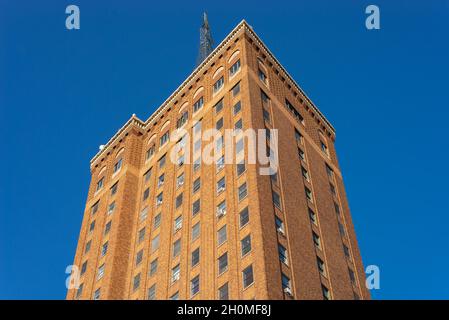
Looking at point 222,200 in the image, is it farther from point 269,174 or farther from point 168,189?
point 168,189

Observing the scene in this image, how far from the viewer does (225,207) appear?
48062 mm

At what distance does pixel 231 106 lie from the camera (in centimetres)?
5703

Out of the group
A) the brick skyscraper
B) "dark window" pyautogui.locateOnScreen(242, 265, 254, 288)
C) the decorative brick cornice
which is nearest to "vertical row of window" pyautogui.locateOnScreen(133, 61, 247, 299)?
the brick skyscraper

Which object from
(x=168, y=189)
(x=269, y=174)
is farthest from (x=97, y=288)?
(x=269, y=174)

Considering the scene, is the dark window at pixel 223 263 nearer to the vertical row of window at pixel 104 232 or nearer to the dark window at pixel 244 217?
the dark window at pixel 244 217

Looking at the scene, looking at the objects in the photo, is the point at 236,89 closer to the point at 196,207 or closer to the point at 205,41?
the point at 196,207

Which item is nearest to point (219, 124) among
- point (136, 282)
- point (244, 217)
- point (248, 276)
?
point (244, 217)

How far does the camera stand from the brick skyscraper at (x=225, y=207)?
4397cm

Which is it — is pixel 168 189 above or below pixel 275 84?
below

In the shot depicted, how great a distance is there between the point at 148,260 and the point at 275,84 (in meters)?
22.7

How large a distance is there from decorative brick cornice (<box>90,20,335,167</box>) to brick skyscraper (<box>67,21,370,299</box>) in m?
0.16

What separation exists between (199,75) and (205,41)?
14.8m

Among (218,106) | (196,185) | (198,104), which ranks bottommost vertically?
(196,185)

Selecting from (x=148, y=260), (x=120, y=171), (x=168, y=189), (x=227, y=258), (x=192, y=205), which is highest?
(x=120, y=171)
